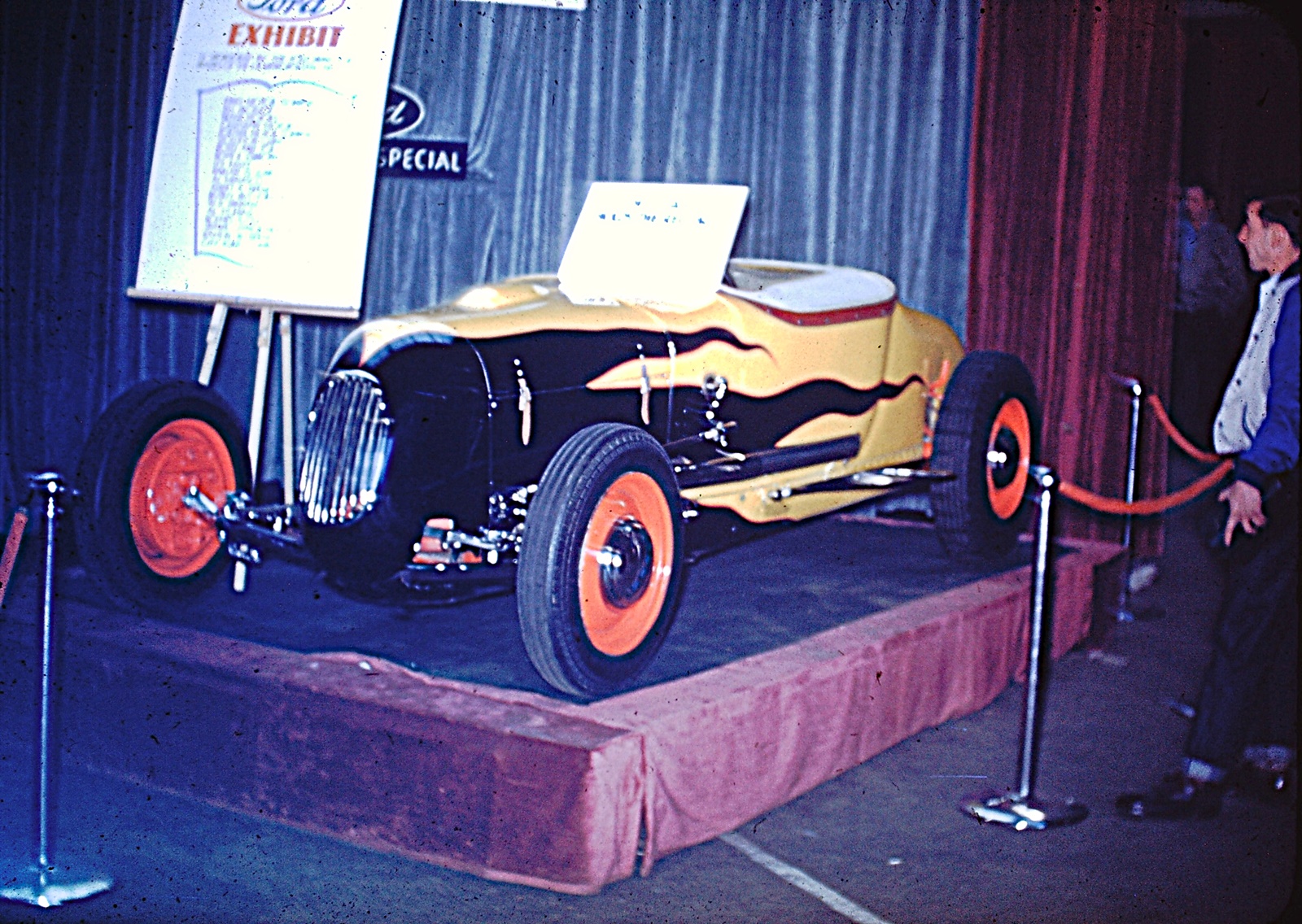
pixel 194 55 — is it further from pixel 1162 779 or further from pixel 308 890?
pixel 1162 779

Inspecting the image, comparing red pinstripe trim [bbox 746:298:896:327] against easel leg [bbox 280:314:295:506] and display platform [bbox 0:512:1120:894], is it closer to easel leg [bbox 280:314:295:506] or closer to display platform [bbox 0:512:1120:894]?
display platform [bbox 0:512:1120:894]

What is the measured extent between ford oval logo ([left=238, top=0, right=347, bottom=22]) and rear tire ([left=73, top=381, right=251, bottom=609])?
1.01 meters

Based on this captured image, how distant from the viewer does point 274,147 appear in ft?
11.0

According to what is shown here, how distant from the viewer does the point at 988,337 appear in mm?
5203

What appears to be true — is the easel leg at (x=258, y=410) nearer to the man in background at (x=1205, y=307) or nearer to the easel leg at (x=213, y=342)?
the easel leg at (x=213, y=342)

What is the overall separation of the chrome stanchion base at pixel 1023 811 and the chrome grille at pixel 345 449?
1500 millimetres

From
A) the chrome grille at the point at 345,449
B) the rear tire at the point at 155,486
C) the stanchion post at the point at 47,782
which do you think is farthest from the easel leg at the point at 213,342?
the stanchion post at the point at 47,782

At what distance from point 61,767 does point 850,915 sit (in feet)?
6.05

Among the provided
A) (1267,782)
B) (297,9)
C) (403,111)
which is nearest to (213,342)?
(297,9)

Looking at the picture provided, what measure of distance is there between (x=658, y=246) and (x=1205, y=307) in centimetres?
501

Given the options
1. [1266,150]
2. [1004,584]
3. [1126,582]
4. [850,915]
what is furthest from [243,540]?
[1266,150]

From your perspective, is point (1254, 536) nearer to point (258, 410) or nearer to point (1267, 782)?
point (1267, 782)

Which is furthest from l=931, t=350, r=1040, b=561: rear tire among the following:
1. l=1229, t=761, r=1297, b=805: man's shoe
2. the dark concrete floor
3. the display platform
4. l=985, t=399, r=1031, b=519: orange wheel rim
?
l=1229, t=761, r=1297, b=805: man's shoe

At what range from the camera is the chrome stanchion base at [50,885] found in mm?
2271
